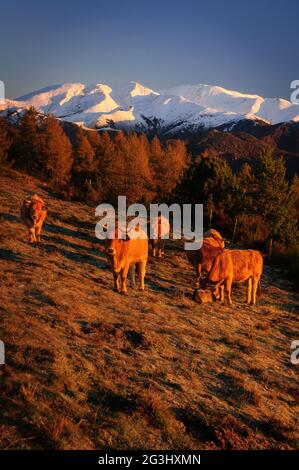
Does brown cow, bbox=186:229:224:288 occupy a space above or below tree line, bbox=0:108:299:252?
below

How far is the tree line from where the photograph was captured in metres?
37.9

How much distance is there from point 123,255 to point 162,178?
163 feet

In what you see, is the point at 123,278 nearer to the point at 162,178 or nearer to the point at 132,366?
the point at 132,366

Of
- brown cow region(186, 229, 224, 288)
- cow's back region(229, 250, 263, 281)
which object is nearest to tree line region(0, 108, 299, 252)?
brown cow region(186, 229, 224, 288)

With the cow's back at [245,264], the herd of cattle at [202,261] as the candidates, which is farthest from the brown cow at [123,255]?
the cow's back at [245,264]

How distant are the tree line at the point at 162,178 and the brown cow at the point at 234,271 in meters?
20.0

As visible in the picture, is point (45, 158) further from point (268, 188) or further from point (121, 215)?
point (268, 188)

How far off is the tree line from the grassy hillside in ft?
71.9

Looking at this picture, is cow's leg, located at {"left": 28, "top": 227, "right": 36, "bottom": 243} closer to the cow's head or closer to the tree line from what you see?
the cow's head

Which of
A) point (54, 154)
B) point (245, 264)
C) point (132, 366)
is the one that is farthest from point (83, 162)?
point (132, 366)

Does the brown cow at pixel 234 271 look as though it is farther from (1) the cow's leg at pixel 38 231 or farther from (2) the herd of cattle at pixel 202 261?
(1) the cow's leg at pixel 38 231

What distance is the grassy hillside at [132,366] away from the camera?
677cm

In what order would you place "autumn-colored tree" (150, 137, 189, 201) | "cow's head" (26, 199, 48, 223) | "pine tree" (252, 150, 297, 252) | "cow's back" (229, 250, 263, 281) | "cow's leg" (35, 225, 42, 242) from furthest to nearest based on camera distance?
"autumn-colored tree" (150, 137, 189, 201)
"pine tree" (252, 150, 297, 252)
"cow's leg" (35, 225, 42, 242)
"cow's head" (26, 199, 48, 223)
"cow's back" (229, 250, 263, 281)

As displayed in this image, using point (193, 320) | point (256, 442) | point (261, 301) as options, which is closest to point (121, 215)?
point (261, 301)
